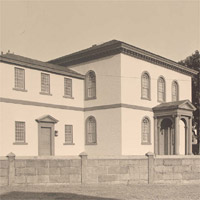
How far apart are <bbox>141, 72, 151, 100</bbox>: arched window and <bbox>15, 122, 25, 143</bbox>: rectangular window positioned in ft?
31.6

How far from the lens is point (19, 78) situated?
68.0 feet

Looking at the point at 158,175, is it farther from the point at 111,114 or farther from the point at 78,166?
the point at 111,114

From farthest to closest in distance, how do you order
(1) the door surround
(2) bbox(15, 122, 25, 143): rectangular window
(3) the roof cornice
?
1. (3) the roof cornice
2. (1) the door surround
3. (2) bbox(15, 122, 25, 143): rectangular window

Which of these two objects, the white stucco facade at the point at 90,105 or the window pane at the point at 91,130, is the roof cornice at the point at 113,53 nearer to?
the white stucco facade at the point at 90,105

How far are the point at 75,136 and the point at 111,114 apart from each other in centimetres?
351

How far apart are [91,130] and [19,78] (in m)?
7.29

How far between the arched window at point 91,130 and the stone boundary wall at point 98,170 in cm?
976

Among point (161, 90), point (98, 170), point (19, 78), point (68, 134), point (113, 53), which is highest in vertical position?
point (113, 53)

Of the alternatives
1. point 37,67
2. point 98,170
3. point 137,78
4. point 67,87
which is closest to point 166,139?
point 137,78

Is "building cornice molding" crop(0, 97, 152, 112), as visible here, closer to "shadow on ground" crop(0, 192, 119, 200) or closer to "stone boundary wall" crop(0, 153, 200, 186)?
"stone boundary wall" crop(0, 153, 200, 186)

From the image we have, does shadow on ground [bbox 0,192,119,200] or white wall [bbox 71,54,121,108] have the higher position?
white wall [bbox 71,54,121,108]

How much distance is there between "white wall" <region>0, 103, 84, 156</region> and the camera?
19.5 m

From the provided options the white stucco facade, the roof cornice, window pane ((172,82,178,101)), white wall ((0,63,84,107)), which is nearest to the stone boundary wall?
the white stucco facade

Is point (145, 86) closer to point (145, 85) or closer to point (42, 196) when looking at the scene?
point (145, 85)
